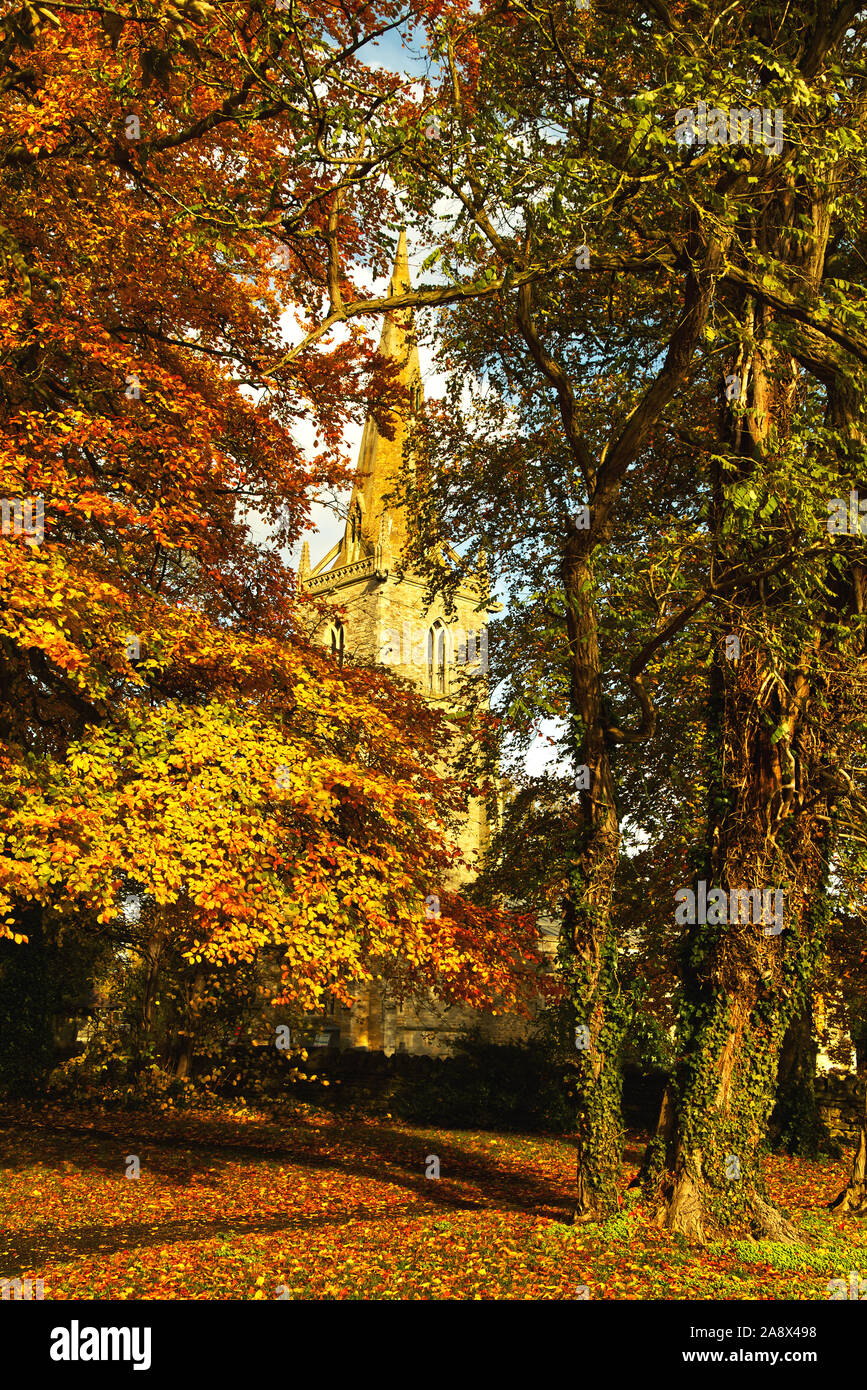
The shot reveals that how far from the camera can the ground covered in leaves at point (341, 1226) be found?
8086 mm

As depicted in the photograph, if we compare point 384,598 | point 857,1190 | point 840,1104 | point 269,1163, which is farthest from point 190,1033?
point 384,598

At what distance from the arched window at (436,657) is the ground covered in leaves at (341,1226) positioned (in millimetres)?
47488

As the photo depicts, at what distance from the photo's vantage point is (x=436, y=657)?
6650 centimetres

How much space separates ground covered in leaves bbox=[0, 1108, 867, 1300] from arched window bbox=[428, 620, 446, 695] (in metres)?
47.5

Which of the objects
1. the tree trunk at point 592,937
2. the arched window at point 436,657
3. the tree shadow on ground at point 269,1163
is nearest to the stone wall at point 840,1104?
the tree shadow on ground at point 269,1163

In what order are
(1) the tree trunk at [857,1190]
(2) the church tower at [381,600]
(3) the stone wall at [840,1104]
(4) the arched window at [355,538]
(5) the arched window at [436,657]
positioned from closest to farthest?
(1) the tree trunk at [857,1190] → (3) the stone wall at [840,1104] → (2) the church tower at [381,600] → (4) the arched window at [355,538] → (5) the arched window at [436,657]

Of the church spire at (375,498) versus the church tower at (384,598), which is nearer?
the church spire at (375,498)

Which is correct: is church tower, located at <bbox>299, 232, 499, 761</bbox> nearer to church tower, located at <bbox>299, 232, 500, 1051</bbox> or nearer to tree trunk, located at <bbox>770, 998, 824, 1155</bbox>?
church tower, located at <bbox>299, 232, 500, 1051</bbox>

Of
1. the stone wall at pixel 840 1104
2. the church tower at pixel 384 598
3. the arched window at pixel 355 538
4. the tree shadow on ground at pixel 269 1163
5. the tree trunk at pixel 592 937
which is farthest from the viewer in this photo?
the arched window at pixel 355 538

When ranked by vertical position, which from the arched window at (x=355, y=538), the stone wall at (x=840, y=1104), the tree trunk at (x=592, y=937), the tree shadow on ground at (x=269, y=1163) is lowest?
the stone wall at (x=840, y=1104)

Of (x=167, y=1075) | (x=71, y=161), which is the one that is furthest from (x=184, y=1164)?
(x=71, y=161)

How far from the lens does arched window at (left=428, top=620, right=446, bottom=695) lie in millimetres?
64750

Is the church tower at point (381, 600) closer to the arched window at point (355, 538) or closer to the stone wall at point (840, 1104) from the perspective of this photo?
the arched window at point (355, 538)

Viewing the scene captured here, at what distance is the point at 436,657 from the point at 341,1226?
56.4 m
